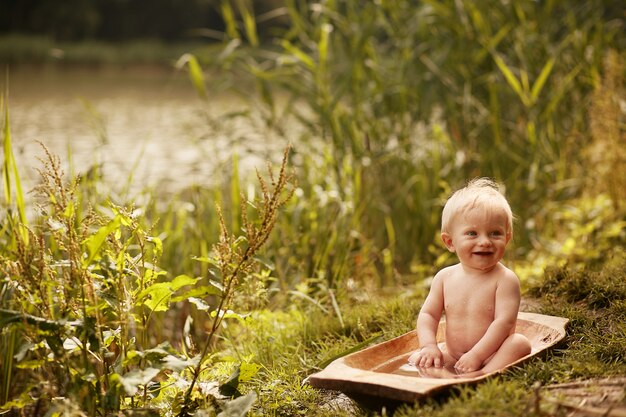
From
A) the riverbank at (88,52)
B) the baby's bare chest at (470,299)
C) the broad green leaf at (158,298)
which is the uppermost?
the riverbank at (88,52)

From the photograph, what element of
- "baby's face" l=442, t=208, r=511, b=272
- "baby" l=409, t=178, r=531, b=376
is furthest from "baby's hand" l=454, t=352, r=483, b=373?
"baby's face" l=442, t=208, r=511, b=272

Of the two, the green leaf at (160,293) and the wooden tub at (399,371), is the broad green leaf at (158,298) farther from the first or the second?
the wooden tub at (399,371)

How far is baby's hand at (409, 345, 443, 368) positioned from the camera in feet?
6.53

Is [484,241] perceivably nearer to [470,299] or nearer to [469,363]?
[470,299]

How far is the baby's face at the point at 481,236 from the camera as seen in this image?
198cm

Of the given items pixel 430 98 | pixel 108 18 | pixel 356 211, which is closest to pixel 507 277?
pixel 356 211

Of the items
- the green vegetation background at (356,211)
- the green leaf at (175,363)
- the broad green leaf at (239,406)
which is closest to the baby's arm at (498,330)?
the green vegetation background at (356,211)

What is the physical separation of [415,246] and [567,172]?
3.46ft

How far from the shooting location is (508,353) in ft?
6.26

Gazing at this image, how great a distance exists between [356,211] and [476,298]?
157 centimetres

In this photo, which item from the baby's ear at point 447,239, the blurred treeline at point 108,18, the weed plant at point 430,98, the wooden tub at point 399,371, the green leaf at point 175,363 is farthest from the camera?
the blurred treeline at point 108,18

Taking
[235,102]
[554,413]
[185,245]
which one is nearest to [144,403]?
[554,413]

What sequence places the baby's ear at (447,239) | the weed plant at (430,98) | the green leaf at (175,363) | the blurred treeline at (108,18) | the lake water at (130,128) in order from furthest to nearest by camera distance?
the blurred treeline at (108,18), the lake water at (130,128), the weed plant at (430,98), the baby's ear at (447,239), the green leaf at (175,363)

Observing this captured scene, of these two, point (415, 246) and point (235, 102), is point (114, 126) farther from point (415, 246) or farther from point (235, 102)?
point (415, 246)
